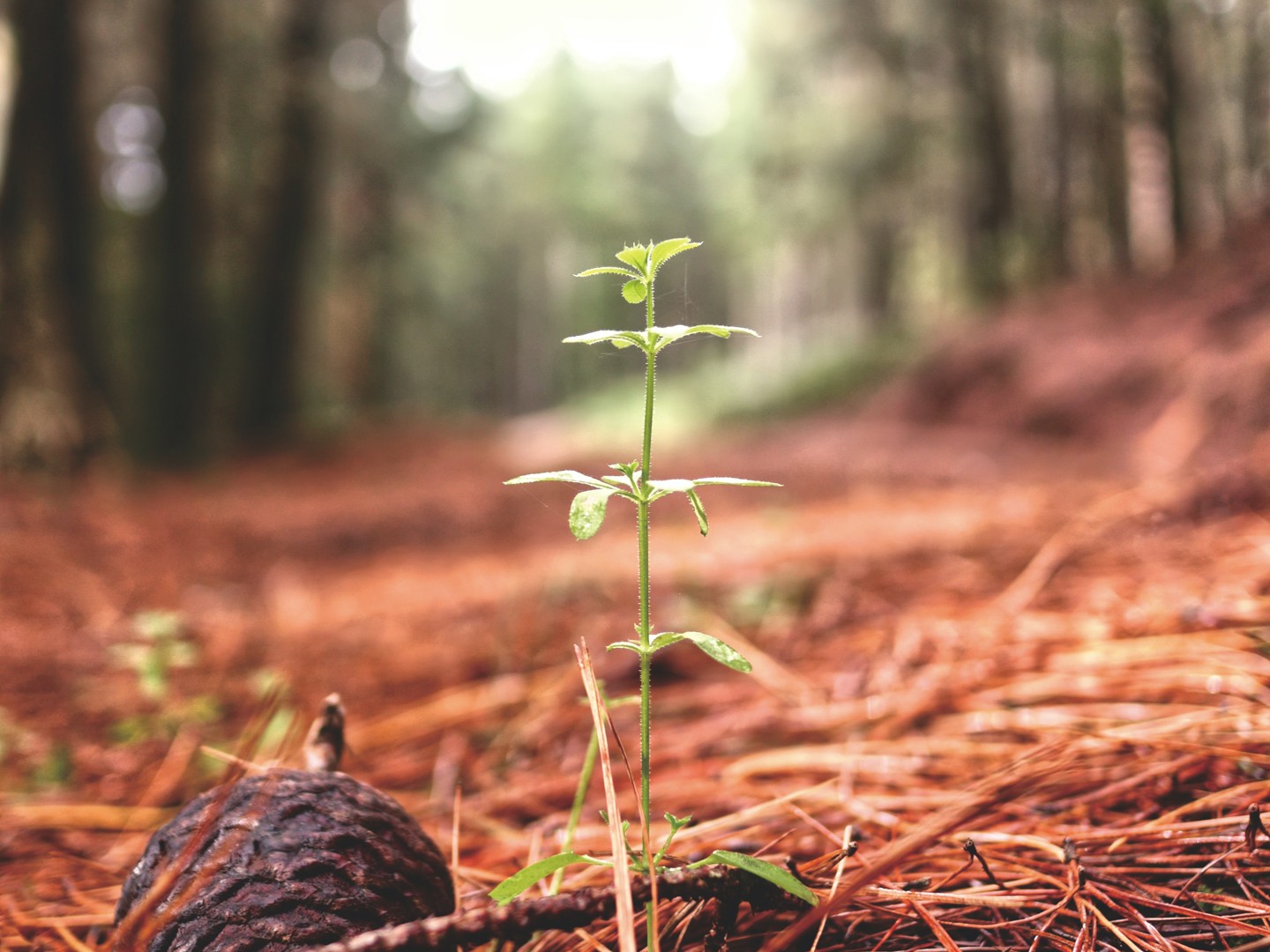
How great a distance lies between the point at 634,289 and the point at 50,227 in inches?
274

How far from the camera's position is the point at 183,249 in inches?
334

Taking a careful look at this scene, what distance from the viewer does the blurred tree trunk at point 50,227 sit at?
5.38 meters

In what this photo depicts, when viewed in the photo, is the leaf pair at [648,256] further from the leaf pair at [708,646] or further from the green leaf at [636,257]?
the leaf pair at [708,646]

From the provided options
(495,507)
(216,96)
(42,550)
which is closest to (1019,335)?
(495,507)

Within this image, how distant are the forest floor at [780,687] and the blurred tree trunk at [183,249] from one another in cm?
420

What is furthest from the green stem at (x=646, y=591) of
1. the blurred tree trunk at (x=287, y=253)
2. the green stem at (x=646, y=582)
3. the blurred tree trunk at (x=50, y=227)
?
the blurred tree trunk at (x=287, y=253)

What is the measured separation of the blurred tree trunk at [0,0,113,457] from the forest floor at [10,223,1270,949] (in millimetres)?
925

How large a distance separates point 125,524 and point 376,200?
43.1 ft

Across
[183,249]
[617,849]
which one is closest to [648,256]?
[617,849]

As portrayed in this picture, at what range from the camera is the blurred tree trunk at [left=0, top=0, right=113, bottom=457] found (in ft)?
17.7

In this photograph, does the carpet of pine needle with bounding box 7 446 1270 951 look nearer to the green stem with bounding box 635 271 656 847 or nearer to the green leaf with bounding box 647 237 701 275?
the green stem with bounding box 635 271 656 847

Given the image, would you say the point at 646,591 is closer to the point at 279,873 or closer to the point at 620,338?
the point at 620,338

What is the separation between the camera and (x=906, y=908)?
76 centimetres

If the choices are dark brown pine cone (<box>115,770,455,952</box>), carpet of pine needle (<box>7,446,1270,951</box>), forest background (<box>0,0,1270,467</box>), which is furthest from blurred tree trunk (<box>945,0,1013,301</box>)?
dark brown pine cone (<box>115,770,455,952</box>)
